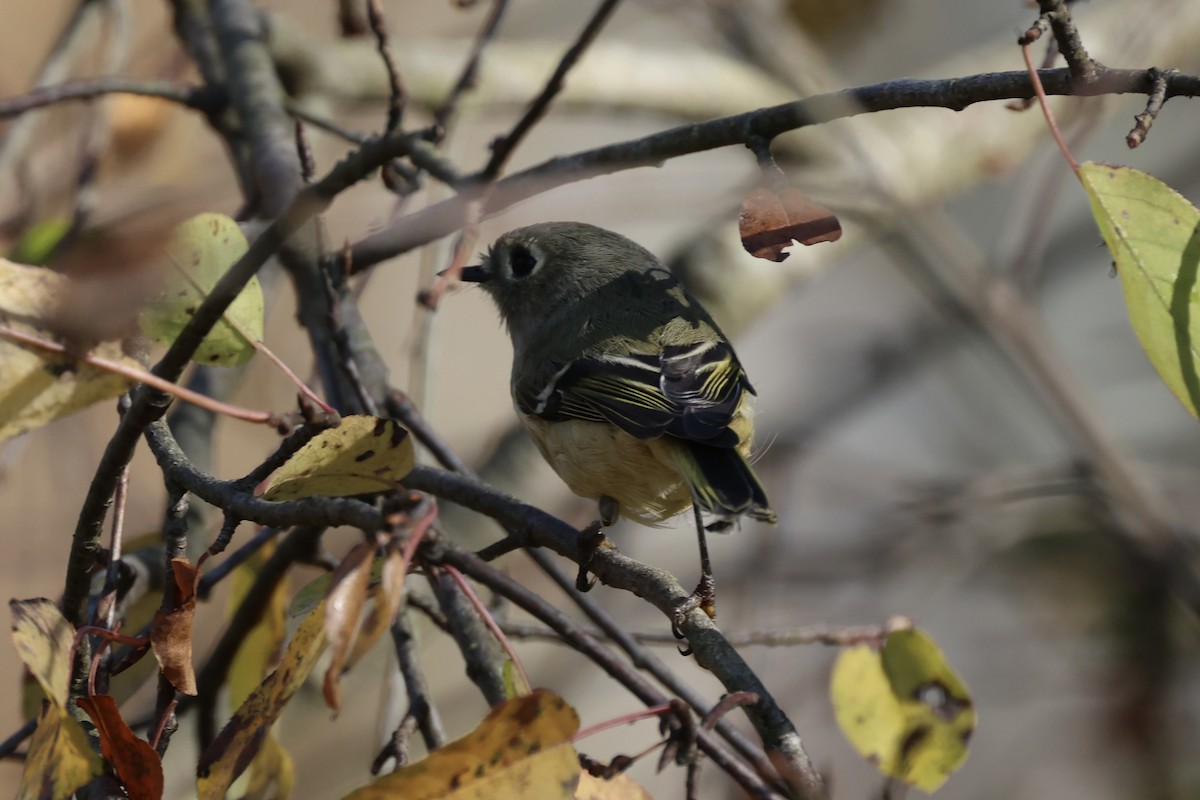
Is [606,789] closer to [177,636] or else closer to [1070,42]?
[177,636]

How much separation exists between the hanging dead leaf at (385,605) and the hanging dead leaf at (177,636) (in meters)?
0.14

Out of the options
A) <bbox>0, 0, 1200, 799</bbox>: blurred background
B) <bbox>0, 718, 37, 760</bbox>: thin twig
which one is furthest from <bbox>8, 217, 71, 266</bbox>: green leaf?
<bbox>0, 718, 37, 760</bbox>: thin twig

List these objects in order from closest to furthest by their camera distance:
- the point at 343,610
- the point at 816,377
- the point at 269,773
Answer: the point at 343,610 → the point at 269,773 → the point at 816,377

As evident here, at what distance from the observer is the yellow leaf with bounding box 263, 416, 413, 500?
53 centimetres

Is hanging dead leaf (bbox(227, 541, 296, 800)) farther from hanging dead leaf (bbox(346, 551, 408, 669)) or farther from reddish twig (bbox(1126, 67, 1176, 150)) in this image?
reddish twig (bbox(1126, 67, 1176, 150))

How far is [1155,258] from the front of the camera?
571 mm

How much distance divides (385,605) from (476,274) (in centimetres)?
94

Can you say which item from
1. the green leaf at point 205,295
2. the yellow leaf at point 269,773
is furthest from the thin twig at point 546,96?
the yellow leaf at point 269,773

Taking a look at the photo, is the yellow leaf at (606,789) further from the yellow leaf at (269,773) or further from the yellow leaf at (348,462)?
the yellow leaf at (269,773)

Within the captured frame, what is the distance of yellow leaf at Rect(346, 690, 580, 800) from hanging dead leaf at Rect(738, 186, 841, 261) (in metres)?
0.26

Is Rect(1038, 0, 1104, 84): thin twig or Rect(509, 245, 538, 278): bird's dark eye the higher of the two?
Rect(509, 245, 538, 278): bird's dark eye

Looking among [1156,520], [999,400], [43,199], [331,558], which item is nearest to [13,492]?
[43,199]

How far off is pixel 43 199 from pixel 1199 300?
5.24 feet

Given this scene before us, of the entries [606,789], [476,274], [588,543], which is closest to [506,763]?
[606,789]
